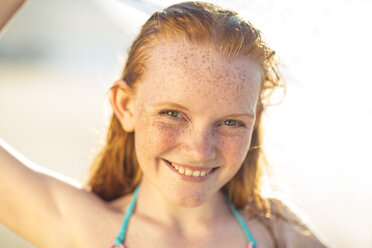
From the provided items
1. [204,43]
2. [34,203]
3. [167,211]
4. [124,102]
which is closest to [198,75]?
[204,43]

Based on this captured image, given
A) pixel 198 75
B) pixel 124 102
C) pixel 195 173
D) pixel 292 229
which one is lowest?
pixel 292 229

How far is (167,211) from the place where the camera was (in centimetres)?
139

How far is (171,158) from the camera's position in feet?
3.94

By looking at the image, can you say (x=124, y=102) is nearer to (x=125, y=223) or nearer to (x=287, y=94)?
(x=125, y=223)

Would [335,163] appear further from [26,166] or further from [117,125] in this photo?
[26,166]

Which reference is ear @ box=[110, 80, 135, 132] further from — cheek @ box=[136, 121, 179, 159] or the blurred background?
the blurred background

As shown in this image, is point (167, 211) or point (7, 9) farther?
point (167, 211)

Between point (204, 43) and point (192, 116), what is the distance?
18 centimetres

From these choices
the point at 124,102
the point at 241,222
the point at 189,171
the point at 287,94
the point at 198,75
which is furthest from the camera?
the point at 287,94

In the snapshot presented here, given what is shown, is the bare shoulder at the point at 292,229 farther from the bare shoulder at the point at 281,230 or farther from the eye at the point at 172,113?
the eye at the point at 172,113

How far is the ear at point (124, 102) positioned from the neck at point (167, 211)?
0.22 meters

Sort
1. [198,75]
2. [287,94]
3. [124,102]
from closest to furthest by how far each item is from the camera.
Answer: [198,75] < [124,102] < [287,94]

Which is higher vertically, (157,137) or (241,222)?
(157,137)

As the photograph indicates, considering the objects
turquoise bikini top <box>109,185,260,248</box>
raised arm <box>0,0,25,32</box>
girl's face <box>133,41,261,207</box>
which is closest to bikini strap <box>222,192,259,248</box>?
turquoise bikini top <box>109,185,260,248</box>
